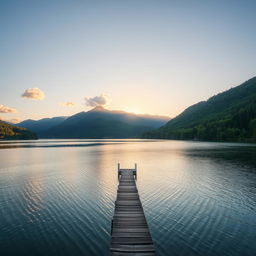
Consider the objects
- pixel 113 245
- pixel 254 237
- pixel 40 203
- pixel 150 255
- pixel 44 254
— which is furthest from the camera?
pixel 40 203

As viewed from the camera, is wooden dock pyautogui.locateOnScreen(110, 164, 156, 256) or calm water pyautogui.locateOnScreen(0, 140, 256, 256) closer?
wooden dock pyautogui.locateOnScreen(110, 164, 156, 256)

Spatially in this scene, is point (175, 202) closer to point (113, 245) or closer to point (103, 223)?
point (103, 223)

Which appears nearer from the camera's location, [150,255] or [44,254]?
[150,255]

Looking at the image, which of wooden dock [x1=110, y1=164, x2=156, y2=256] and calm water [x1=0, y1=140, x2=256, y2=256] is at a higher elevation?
wooden dock [x1=110, y1=164, x2=156, y2=256]

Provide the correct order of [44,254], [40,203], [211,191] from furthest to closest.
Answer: [211,191]
[40,203]
[44,254]

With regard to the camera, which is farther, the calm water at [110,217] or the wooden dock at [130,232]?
the calm water at [110,217]

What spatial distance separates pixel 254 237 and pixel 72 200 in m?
25.1

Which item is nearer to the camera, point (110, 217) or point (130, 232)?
point (130, 232)

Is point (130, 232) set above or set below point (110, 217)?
above

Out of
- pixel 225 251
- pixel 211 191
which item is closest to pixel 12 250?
pixel 225 251

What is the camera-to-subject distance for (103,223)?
22562mm

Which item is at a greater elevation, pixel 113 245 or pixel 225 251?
pixel 113 245

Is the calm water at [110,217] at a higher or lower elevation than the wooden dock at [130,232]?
lower

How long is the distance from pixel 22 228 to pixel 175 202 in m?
21.5
